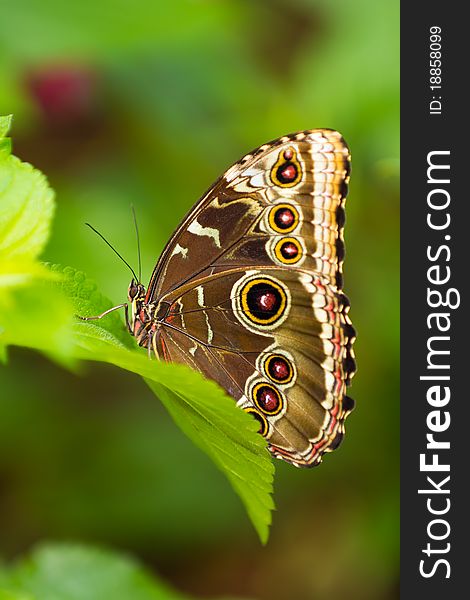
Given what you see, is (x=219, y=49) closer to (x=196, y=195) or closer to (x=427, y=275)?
(x=196, y=195)

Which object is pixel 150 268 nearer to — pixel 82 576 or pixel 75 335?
pixel 82 576

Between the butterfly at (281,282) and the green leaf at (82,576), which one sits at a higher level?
the butterfly at (281,282)

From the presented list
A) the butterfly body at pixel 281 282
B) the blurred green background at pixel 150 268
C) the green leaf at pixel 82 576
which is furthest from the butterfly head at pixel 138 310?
Result: the blurred green background at pixel 150 268

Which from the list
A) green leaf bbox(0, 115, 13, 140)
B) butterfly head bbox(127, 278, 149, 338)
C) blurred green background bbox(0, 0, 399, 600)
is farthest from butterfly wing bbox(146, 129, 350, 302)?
blurred green background bbox(0, 0, 399, 600)

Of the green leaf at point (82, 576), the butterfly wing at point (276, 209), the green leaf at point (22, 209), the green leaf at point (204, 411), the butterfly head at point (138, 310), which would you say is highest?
the butterfly wing at point (276, 209)

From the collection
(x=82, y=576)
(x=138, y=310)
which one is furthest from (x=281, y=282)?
(x=82, y=576)

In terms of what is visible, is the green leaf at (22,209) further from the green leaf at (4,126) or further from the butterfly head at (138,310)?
the butterfly head at (138,310)

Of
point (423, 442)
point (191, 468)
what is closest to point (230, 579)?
point (191, 468)
